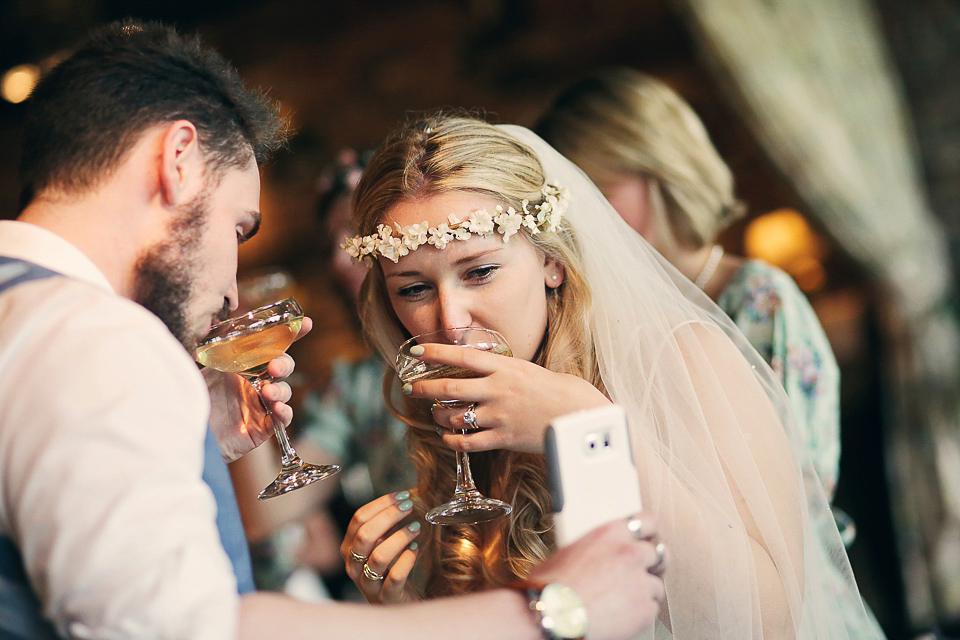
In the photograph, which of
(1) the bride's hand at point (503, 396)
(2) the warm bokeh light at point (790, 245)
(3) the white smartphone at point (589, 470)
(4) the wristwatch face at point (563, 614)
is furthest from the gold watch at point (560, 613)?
(2) the warm bokeh light at point (790, 245)

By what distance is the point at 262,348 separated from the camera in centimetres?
186

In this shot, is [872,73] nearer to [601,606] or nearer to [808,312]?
[808,312]

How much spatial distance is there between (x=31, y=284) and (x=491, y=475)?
121 cm

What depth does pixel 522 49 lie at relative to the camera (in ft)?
17.8

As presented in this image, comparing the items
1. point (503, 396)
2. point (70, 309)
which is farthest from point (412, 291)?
point (70, 309)

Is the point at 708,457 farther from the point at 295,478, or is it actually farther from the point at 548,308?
the point at 295,478

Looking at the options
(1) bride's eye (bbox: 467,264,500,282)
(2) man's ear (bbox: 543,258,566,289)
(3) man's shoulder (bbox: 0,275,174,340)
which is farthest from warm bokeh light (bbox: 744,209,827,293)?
(3) man's shoulder (bbox: 0,275,174,340)

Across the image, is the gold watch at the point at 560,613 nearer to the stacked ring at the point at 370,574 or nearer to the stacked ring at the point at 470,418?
the stacked ring at the point at 470,418

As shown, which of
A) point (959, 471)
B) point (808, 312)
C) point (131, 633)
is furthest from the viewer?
point (959, 471)

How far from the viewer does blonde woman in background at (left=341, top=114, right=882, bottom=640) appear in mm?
1583

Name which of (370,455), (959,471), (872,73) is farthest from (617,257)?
(872,73)

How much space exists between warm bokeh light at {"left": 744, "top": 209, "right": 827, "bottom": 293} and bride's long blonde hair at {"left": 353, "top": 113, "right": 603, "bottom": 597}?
3.31m

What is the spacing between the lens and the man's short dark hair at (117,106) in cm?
130

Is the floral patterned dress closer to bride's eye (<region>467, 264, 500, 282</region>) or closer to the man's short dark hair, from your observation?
bride's eye (<region>467, 264, 500, 282</region>)
